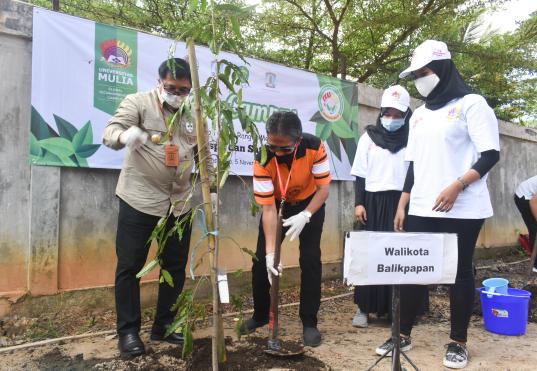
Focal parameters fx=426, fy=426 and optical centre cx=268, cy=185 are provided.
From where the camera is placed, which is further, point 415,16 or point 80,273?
point 415,16

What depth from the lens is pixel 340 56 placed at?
7.48 metres

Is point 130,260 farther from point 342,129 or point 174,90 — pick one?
point 342,129

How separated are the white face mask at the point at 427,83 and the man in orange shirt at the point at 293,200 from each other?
28.1 inches

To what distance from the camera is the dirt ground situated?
2.34m

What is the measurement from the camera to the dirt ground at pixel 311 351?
2.34 metres

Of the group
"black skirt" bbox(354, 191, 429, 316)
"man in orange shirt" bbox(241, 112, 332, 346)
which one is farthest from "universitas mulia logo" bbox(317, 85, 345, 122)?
"man in orange shirt" bbox(241, 112, 332, 346)

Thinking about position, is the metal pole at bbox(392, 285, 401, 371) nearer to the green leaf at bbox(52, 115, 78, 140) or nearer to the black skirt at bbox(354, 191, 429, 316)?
the black skirt at bbox(354, 191, 429, 316)

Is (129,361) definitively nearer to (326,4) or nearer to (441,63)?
(441,63)

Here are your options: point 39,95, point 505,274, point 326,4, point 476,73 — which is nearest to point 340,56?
point 326,4

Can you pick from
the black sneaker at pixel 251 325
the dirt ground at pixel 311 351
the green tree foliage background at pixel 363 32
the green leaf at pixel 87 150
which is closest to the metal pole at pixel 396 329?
the dirt ground at pixel 311 351

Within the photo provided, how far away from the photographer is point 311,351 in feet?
8.71

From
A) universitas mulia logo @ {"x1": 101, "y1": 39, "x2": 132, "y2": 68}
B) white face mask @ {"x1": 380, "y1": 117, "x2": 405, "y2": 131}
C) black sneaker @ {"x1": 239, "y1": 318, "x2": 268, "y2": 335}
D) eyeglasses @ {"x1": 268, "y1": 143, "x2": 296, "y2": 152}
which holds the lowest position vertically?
black sneaker @ {"x1": 239, "y1": 318, "x2": 268, "y2": 335}

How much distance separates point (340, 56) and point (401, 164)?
474cm

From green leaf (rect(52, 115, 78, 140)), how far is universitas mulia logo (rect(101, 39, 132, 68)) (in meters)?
0.54
